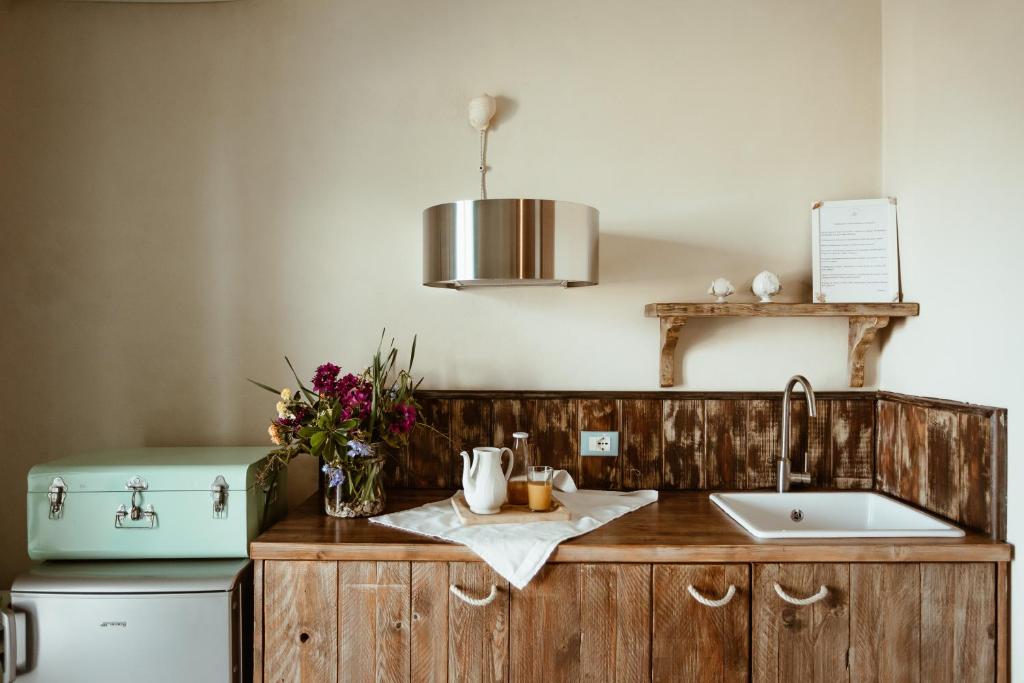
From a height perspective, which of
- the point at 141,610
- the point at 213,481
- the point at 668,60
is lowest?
the point at 141,610

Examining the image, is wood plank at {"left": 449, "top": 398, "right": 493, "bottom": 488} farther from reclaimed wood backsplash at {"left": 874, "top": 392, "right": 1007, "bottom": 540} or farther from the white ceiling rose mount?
reclaimed wood backsplash at {"left": 874, "top": 392, "right": 1007, "bottom": 540}

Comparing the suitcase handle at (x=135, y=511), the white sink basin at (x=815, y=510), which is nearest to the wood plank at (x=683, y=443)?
the white sink basin at (x=815, y=510)

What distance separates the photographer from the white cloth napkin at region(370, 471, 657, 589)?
145cm

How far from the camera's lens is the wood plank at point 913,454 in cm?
177

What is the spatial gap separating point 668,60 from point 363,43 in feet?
3.36

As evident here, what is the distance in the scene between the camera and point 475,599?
1467 millimetres

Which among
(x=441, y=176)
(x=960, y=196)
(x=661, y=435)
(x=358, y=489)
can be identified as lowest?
(x=358, y=489)

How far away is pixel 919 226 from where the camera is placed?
1.83 meters

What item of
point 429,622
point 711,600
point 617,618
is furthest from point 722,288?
point 429,622

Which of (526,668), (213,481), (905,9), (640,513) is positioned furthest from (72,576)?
(905,9)

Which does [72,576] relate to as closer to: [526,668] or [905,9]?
[526,668]

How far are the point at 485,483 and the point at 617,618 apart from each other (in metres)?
0.46

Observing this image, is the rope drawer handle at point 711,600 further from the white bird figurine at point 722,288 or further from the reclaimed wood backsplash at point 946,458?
the white bird figurine at point 722,288

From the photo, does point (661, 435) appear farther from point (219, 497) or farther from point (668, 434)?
point (219, 497)
